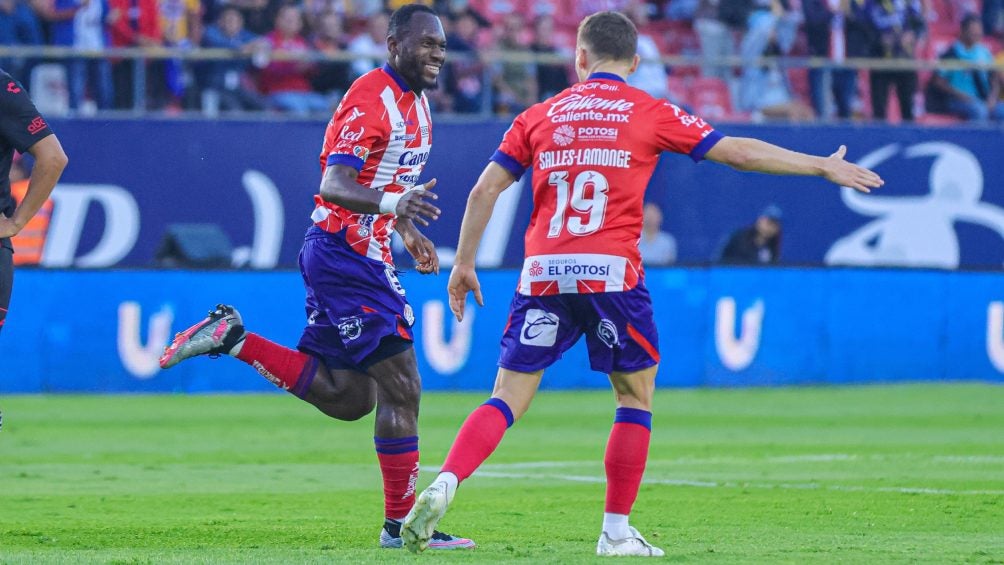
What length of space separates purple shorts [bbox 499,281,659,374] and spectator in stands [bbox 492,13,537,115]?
43.9 feet

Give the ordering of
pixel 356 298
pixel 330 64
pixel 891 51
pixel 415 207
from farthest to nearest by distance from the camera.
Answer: pixel 891 51 < pixel 330 64 < pixel 356 298 < pixel 415 207

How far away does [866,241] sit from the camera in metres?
21.8

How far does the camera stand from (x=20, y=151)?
7383mm

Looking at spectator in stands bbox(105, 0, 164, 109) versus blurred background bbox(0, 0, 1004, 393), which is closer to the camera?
blurred background bbox(0, 0, 1004, 393)

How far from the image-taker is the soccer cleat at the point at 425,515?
21.0ft

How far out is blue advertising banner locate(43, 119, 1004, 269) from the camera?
64.6 feet

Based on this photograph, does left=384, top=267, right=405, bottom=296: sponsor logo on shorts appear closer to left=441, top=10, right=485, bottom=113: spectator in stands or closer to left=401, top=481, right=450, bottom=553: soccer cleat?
left=401, top=481, right=450, bottom=553: soccer cleat

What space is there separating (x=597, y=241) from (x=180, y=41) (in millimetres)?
13197

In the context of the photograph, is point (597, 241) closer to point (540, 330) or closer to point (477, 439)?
point (540, 330)

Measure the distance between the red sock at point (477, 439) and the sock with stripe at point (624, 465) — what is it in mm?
455

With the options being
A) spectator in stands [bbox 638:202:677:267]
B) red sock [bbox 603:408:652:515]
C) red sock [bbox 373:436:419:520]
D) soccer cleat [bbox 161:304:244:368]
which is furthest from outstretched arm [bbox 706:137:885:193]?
spectator in stands [bbox 638:202:677:267]

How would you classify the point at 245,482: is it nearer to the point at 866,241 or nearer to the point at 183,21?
the point at 183,21

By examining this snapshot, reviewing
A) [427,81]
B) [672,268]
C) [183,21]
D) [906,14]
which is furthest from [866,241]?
[427,81]

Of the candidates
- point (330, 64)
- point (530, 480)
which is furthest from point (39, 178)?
point (330, 64)
